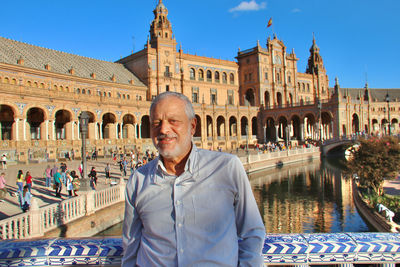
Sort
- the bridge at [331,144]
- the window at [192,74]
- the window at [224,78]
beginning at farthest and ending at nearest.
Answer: the window at [224,78]
the window at [192,74]
the bridge at [331,144]

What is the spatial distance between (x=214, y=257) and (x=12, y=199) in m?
15.5

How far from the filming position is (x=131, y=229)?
2348mm

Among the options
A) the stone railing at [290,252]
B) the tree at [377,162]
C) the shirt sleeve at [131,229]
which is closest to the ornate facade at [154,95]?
the tree at [377,162]

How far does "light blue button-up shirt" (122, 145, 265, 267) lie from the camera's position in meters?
2.13

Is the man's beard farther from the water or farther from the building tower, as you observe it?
the building tower

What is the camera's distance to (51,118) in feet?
Result: 102

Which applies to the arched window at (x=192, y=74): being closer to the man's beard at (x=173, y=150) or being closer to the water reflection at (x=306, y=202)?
the water reflection at (x=306, y=202)

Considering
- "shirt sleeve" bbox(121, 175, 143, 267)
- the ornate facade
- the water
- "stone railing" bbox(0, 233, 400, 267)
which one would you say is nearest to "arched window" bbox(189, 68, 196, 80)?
the ornate facade

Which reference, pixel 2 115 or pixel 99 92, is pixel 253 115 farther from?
pixel 2 115

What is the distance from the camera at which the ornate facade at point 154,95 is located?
3075cm

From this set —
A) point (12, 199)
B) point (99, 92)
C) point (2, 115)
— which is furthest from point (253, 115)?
point (12, 199)

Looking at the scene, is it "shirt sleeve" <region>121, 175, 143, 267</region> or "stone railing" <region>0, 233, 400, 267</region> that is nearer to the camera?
"shirt sleeve" <region>121, 175, 143, 267</region>

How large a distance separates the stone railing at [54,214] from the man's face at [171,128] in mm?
6869

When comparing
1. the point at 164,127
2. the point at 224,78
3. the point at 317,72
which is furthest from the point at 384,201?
the point at 317,72
